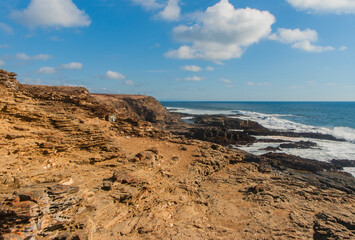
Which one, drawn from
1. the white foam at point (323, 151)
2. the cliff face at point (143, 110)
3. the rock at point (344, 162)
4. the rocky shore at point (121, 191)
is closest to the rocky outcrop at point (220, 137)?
the white foam at point (323, 151)

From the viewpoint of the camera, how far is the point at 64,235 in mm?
5086

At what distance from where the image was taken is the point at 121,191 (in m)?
7.27

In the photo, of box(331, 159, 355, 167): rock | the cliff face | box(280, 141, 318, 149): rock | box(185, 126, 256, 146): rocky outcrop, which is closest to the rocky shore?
box(331, 159, 355, 167): rock

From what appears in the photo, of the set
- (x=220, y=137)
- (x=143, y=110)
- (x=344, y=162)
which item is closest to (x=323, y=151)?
(x=344, y=162)

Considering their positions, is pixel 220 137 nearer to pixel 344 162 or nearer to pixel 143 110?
pixel 344 162

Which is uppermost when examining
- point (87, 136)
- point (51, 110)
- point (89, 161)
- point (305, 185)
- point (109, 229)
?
point (51, 110)

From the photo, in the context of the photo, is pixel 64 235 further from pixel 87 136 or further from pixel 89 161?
pixel 87 136

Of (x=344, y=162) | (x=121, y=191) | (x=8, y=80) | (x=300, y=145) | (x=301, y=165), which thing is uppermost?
(x=8, y=80)

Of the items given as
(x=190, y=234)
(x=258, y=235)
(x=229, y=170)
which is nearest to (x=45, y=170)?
(x=190, y=234)

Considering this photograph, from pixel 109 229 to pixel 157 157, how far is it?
5852 mm

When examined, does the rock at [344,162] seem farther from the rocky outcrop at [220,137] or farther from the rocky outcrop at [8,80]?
the rocky outcrop at [8,80]

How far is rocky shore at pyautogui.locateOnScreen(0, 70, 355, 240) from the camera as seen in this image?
5395 millimetres

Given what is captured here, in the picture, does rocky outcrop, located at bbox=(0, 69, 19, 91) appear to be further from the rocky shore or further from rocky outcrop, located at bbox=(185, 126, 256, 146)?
rocky outcrop, located at bbox=(185, 126, 256, 146)

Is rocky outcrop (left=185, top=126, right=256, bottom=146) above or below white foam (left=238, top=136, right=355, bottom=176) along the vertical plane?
above
